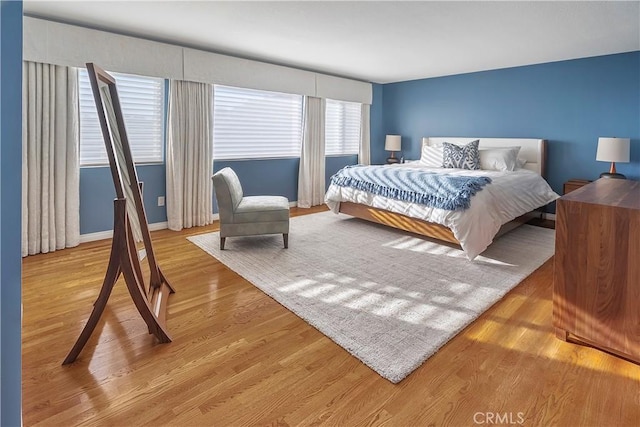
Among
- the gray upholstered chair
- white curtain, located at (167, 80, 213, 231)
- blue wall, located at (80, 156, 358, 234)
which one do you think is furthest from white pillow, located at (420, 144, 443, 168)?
white curtain, located at (167, 80, 213, 231)

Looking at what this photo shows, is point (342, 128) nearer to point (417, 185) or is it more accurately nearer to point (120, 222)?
point (417, 185)

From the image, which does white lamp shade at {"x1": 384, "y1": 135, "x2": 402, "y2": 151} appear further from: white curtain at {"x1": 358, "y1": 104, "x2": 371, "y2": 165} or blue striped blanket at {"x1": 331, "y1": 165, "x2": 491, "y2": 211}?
blue striped blanket at {"x1": 331, "y1": 165, "x2": 491, "y2": 211}

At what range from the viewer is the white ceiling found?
Result: 2980mm

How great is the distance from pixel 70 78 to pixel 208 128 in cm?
147

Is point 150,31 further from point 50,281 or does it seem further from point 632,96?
point 632,96

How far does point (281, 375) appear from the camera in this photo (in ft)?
5.73

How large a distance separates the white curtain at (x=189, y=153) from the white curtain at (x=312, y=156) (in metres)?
1.61

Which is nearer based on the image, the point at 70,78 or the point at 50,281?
the point at 50,281

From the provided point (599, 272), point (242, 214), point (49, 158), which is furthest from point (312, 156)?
point (599, 272)

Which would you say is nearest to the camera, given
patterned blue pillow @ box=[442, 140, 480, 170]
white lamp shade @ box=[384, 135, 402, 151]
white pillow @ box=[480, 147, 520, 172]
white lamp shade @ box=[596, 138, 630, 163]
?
white lamp shade @ box=[596, 138, 630, 163]

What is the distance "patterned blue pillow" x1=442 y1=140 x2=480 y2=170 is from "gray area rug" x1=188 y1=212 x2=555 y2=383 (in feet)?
3.55

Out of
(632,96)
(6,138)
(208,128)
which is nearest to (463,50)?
(632,96)

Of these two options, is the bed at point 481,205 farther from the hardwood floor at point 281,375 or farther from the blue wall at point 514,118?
the hardwood floor at point 281,375

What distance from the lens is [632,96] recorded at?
14.1 ft
